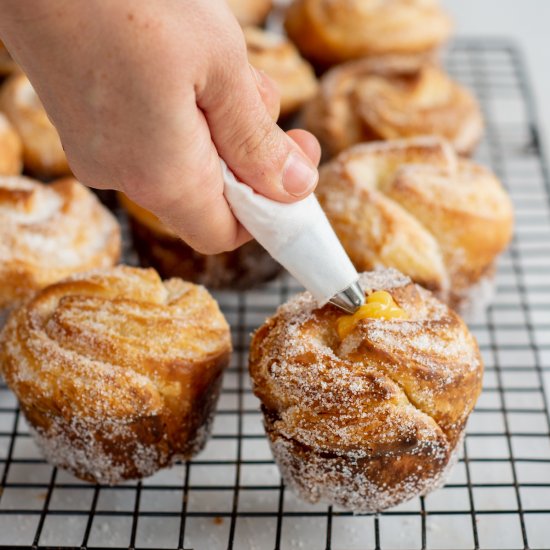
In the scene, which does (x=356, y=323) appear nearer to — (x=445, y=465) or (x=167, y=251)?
(x=445, y=465)

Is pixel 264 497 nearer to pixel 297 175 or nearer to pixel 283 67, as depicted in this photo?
pixel 297 175

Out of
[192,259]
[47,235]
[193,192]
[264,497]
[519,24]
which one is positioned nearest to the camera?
[193,192]

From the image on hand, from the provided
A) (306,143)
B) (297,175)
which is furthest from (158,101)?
(306,143)

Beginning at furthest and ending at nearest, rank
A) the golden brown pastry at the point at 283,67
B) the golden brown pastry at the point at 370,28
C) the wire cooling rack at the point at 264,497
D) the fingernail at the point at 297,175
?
the golden brown pastry at the point at 370,28 → the golden brown pastry at the point at 283,67 → the wire cooling rack at the point at 264,497 → the fingernail at the point at 297,175

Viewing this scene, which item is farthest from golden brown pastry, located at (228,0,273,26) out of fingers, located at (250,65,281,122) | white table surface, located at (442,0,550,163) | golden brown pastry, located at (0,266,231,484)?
fingers, located at (250,65,281,122)

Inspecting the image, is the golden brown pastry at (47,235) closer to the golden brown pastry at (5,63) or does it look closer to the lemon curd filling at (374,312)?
the lemon curd filling at (374,312)

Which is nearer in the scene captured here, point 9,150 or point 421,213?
point 421,213

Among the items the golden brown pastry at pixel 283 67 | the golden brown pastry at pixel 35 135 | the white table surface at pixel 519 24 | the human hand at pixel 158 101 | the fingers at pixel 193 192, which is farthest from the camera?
the white table surface at pixel 519 24

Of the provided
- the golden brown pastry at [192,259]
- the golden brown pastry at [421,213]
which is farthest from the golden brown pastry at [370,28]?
the golden brown pastry at [192,259]
